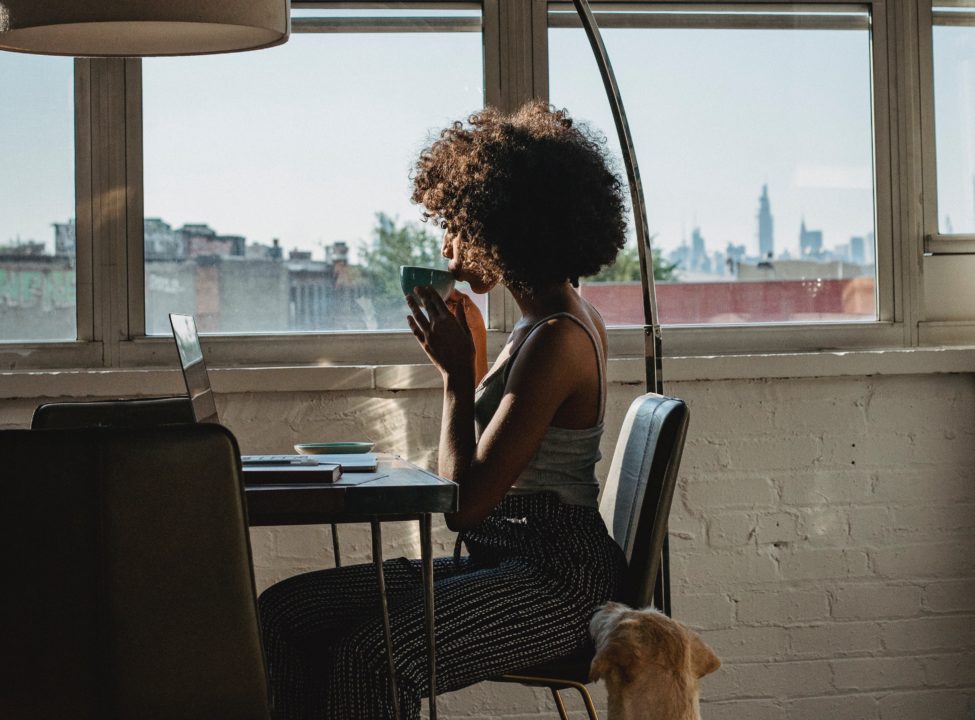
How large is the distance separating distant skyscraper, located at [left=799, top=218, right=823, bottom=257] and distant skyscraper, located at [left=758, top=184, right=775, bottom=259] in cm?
8

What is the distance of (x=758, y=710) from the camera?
2.78 metres

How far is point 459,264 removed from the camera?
1.98m

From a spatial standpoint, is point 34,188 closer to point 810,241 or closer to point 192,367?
point 192,367

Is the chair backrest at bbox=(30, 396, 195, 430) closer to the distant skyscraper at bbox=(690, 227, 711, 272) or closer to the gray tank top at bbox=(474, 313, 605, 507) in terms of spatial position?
the gray tank top at bbox=(474, 313, 605, 507)

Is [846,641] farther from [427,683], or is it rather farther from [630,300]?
[427,683]

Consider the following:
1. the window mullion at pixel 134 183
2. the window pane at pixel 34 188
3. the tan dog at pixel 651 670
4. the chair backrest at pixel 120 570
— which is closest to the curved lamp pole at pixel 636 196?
the tan dog at pixel 651 670

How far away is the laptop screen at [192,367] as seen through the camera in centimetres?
181

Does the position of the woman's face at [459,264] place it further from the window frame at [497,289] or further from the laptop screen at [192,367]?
the window frame at [497,289]

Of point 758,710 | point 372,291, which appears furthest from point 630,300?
point 758,710

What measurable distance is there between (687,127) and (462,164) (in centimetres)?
118

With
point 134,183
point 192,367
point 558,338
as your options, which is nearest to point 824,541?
point 558,338

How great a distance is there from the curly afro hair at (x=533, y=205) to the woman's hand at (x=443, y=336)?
14cm

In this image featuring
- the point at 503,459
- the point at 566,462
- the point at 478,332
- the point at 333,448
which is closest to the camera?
the point at 503,459

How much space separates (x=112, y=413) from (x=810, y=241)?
5.98ft
